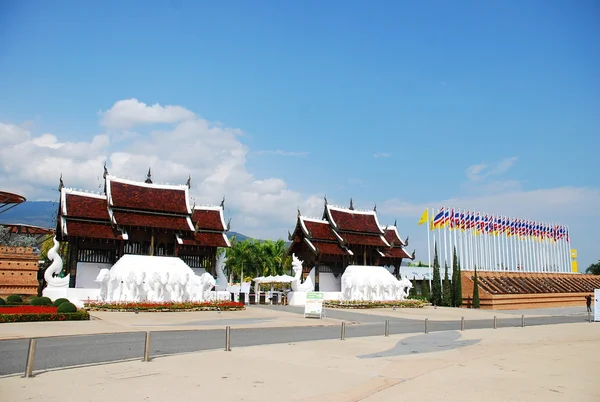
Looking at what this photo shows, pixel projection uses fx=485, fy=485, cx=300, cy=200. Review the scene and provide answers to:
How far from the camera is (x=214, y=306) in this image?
31938 millimetres

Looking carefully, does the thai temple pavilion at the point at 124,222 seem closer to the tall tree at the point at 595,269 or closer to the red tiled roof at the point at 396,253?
the red tiled roof at the point at 396,253

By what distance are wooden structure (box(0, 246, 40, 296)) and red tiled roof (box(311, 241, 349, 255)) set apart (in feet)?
84.9

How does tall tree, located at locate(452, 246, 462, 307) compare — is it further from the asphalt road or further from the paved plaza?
the paved plaza

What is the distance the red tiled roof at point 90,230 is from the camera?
35.2 metres

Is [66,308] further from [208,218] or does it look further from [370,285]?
[370,285]

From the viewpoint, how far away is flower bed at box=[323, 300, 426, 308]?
38.3 metres

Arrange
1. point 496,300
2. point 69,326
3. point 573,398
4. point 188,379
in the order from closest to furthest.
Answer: point 573,398 < point 188,379 < point 69,326 < point 496,300

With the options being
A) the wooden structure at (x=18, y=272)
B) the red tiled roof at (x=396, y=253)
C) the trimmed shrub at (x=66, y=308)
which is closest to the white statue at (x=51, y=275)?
the trimmed shrub at (x=66, y=308)

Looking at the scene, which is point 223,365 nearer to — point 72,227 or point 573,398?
point 573,398

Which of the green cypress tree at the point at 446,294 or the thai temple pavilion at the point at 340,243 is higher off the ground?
the thai temple pavilion at the point at 340,243

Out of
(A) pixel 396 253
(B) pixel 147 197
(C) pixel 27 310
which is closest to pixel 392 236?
(A) pixel 396 253

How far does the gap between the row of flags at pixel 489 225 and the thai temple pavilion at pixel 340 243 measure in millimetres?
4628

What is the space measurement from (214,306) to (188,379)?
73.0 ft

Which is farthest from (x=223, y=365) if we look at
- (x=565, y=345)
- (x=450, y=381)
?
(x=565, y=345)
